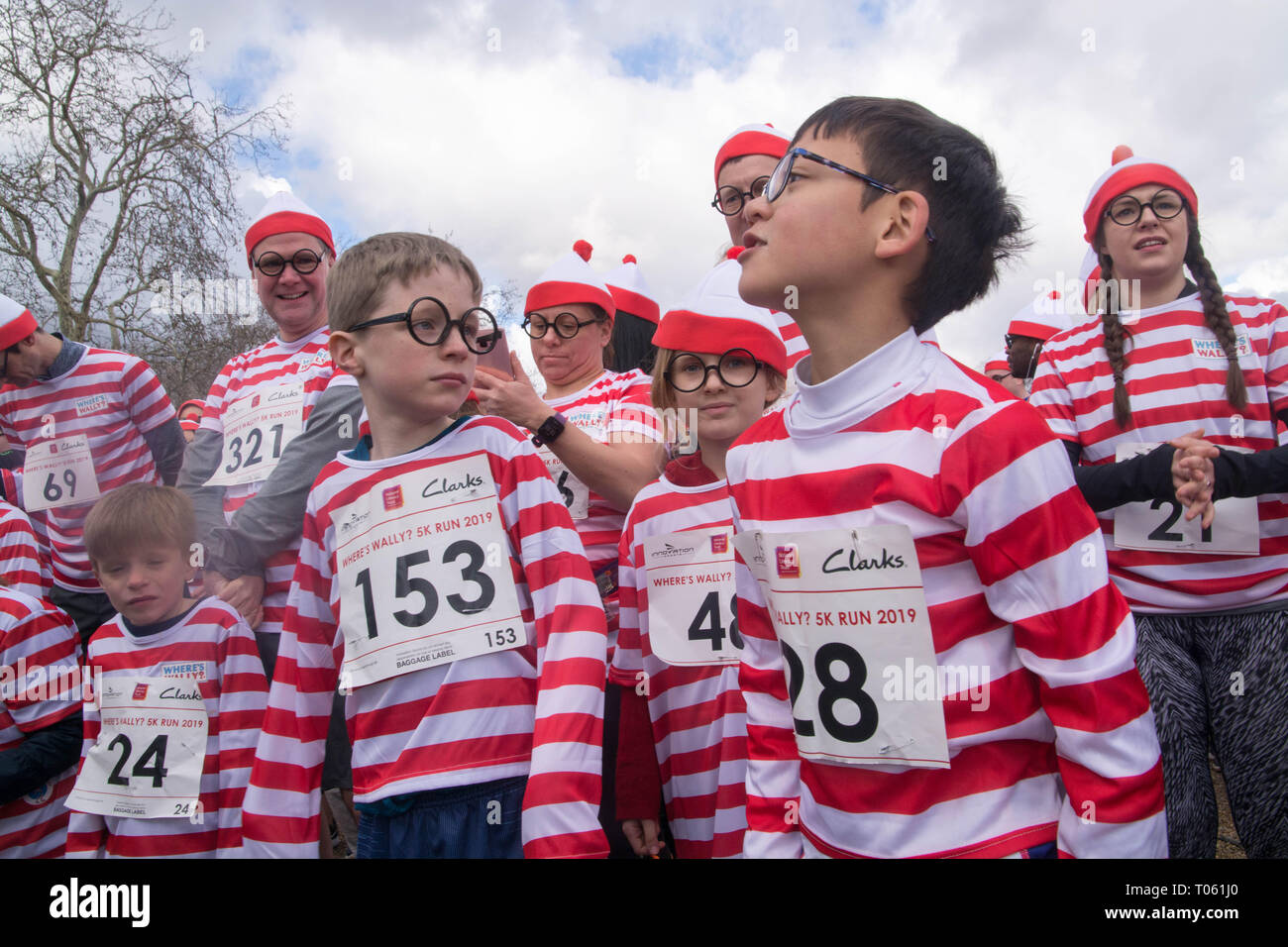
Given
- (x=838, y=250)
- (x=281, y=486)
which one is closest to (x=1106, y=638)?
(x=838, y=250)

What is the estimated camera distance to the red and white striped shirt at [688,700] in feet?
6.89

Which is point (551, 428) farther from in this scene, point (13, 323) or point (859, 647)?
point (13, 323)

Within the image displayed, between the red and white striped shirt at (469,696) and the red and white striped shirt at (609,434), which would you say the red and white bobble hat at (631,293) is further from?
the red and white striped shirt at (469,696)

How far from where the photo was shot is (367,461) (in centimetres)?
193

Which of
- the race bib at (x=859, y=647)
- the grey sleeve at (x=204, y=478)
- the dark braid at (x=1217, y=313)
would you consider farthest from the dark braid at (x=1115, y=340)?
the grey sleeve at (x=204, y=478)

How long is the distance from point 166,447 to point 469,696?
2334mm

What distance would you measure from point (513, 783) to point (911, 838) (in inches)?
32.4

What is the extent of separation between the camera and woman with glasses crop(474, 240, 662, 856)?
240 cm

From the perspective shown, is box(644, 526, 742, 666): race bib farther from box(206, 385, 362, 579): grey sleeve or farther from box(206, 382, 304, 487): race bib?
box(206, 382, 304, 487): race bib

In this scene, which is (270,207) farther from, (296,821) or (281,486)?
(296,821)

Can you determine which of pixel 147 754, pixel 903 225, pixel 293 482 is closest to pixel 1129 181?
pixel 903 225

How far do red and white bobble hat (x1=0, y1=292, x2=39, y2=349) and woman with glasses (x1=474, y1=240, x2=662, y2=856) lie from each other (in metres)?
1.93

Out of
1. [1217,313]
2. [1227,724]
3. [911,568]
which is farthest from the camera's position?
[1217,313]

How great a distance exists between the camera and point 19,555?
333cm
